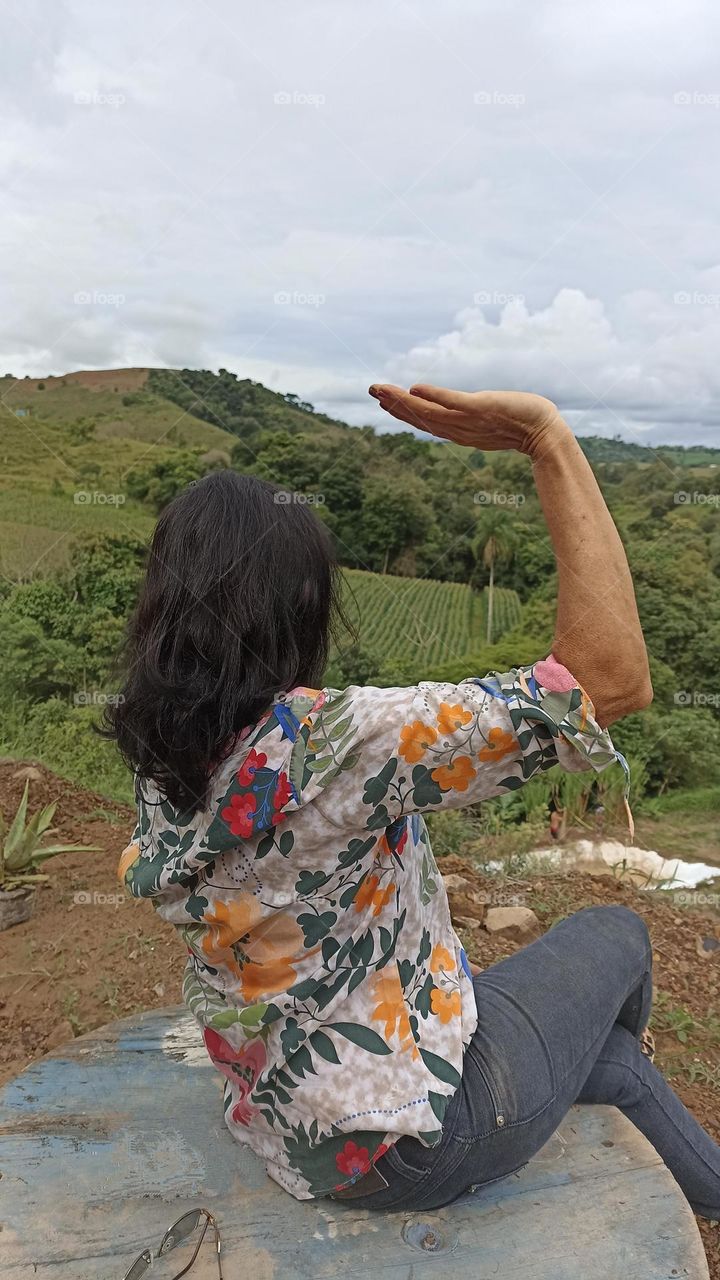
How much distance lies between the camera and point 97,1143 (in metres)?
1.53

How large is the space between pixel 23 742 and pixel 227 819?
3.81m

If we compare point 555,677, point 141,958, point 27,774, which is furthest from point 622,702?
point 27,774

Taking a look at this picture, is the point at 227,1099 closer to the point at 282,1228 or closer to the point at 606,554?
the point at 282,1228

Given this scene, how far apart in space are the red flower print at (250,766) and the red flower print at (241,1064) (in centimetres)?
44

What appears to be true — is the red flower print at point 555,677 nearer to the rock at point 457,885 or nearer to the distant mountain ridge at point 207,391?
the rock at point 457,885

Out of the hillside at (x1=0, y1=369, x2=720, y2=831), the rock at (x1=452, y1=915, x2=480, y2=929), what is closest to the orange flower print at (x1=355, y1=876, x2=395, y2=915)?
the rock at (x1=452, y1=915, x2=480, y2=929)

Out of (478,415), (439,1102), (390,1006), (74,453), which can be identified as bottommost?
(439,1102)

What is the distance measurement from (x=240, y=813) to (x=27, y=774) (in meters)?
3.31

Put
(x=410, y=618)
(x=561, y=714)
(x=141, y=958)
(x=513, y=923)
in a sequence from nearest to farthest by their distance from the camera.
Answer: (x=561, y=714)
(x=141, y=958)
(x=513, y=923)
(x=410, y=618)

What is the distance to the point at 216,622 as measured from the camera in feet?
3.76

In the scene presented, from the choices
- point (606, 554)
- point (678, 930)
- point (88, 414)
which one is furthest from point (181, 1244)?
point (88, 414)

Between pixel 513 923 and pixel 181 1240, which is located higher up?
pixel 181 1240

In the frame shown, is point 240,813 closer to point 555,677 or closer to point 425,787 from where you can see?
point 425,787

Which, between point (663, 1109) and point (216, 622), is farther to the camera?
point (663, 1109)
